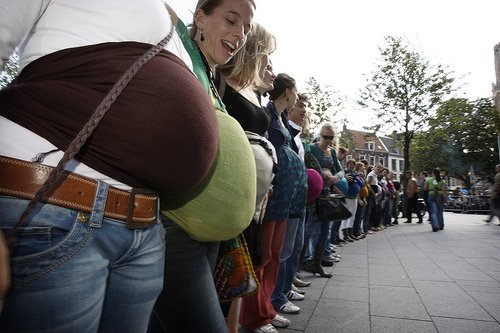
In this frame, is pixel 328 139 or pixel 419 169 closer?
pixel 328 139

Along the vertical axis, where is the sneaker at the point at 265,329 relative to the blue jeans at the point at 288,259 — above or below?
below

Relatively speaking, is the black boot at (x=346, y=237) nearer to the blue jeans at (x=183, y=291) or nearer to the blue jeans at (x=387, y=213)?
the blue jeans at (x=387, y=213)

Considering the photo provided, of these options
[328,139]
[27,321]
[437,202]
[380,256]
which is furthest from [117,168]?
[437,202]

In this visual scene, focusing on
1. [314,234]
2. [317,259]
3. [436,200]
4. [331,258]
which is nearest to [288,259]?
[314,234]

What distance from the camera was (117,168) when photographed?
836mm

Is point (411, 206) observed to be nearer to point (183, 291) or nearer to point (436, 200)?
point (436, 200)

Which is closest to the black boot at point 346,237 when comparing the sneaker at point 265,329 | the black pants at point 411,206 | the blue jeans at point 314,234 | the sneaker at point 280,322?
the blue jeans at point 314,234

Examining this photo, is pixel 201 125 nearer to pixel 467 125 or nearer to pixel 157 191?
pixel 157 191

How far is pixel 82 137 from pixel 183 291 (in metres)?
0.69

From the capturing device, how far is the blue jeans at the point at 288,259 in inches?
127

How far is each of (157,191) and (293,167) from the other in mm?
1949

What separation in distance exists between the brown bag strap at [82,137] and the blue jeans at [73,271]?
25 mm

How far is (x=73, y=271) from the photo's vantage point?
75 centimetres

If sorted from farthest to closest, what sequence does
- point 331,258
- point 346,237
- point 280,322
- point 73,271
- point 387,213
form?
point 387,213, point 346,237, point 331,258, point 280,322, point 73,271
